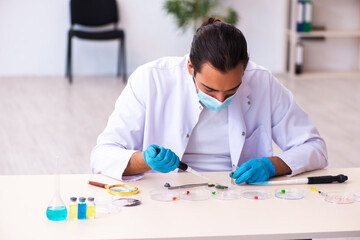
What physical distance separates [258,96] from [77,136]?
8.36 feet

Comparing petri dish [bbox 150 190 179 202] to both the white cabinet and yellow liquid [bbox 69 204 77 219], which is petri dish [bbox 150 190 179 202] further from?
the white cabinet

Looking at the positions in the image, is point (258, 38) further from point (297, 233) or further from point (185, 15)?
point (297, 233)

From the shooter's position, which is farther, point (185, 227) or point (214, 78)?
point (214, 78)

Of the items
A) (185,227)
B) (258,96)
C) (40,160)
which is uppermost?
(258,96)

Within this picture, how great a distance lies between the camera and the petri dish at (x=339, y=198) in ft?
5.19

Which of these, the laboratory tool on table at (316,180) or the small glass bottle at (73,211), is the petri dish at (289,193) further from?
the small glass bottle at (73,211)

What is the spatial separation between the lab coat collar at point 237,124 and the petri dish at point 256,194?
0.31 m

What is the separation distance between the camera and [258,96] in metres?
2.02

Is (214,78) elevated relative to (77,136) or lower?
elevated

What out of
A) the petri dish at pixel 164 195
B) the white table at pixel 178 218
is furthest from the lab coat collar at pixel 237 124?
the petri dish at pixel 164 195

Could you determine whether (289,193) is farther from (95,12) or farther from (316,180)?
(95,12)

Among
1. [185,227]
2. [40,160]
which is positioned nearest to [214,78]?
[185,227]

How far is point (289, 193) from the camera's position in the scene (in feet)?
5.43

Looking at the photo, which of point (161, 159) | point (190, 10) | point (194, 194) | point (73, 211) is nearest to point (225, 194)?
point (194, 194)
